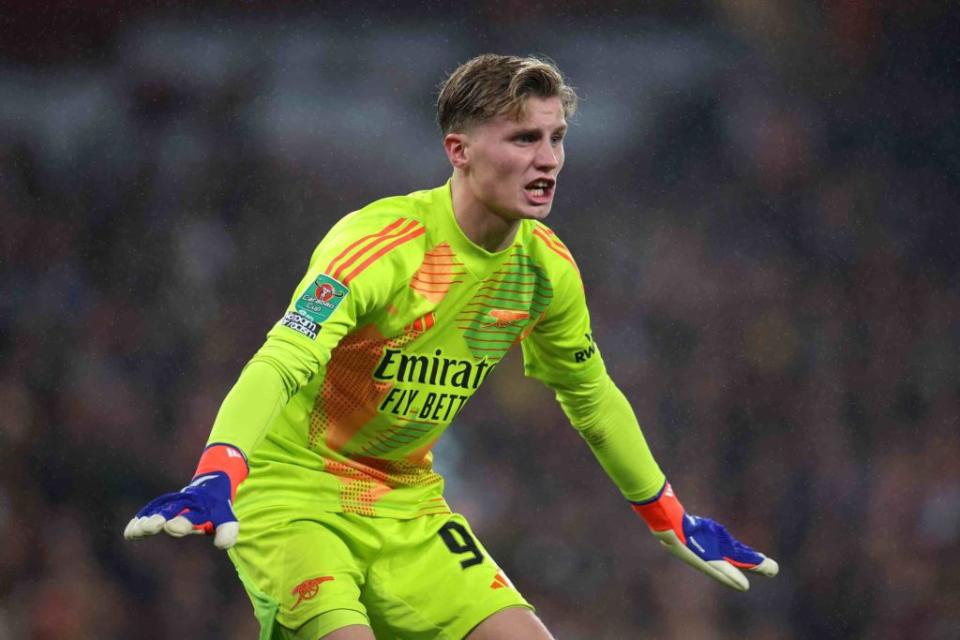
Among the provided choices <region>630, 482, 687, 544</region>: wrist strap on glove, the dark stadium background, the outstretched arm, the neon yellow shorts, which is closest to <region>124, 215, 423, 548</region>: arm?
the neon yellow shorts

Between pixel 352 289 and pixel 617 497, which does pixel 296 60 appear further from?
pixel 352 289

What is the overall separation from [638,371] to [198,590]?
2314 mm

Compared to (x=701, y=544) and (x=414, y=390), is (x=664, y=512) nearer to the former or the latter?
(x=701, y=544)

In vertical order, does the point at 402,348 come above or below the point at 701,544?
above

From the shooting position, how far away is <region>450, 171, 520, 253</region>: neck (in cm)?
317

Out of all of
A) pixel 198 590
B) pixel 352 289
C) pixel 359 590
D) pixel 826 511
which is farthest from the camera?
pixel 826 511

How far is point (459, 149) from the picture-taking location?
10.6ft

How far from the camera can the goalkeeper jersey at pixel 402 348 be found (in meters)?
3.04

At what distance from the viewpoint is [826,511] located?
6.27 meters

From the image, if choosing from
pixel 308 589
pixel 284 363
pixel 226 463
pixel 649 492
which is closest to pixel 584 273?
pixel 649 492

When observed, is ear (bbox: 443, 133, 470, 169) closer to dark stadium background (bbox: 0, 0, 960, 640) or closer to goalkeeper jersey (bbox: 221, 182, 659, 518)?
goalkeeper jersey (bbox: 221, 182, 659, 518)

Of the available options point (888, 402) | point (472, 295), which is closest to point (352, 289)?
point (472, 295)

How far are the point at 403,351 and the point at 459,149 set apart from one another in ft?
1.71

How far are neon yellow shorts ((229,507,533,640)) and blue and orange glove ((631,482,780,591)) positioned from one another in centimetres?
68
